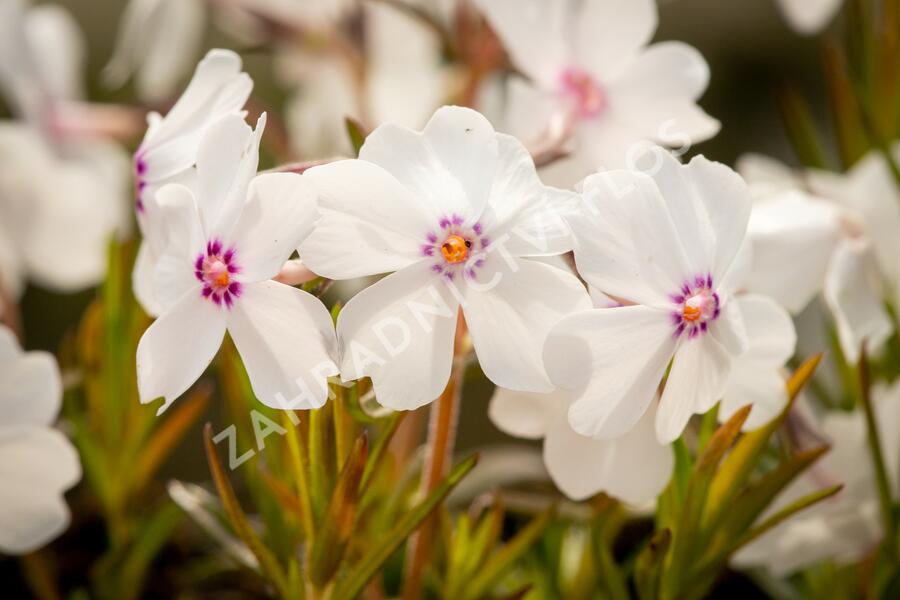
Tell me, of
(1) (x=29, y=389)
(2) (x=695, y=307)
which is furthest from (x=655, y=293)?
(1) (x=29, y=389)

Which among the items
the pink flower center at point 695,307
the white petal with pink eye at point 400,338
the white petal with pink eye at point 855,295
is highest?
the pink flower center at point 695,307

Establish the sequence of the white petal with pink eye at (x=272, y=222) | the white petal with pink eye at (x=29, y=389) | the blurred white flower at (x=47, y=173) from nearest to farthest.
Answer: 1. the white petal with pink eye at (x=272, y=222)
2. the white petal with pink eye at (x=29, y=389)
3. the blurred white flower at (x=47, y=173)

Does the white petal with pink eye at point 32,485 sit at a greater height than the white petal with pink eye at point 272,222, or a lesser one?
lesser

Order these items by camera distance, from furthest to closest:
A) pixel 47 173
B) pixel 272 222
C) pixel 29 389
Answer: pixel 47 173, pixel 29 389, pixel 272 222

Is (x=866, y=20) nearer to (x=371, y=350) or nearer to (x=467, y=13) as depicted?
(x=467, y=13)

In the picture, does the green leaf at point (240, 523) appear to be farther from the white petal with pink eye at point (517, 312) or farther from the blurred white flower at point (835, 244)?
the blurred white flower at point (835, 244)

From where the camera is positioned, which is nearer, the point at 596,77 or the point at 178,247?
the point at 178,247

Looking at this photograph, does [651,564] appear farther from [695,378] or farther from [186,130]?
[186,130]

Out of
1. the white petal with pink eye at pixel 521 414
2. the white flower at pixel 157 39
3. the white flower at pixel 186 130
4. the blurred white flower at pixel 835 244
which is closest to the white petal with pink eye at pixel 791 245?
the blurred white flower at pixel 835 244
